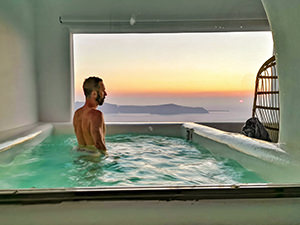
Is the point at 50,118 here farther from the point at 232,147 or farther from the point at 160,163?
the point at 232,147

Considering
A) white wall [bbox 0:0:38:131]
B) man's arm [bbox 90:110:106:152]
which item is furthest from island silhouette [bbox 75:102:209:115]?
man's arm [bbox 90:110:106:152]

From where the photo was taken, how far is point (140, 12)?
4016 mm

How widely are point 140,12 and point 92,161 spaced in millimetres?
2759

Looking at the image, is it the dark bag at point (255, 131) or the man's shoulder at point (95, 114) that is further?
the dark bag at point (255, 131)

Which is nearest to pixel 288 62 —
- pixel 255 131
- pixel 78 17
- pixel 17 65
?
pixel 255 131

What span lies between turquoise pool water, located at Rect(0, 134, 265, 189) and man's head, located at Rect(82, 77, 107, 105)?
45cm

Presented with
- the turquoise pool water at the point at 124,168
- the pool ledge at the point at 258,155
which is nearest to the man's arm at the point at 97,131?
the turquoise pool water at the point at 124,168

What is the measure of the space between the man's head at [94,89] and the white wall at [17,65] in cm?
130

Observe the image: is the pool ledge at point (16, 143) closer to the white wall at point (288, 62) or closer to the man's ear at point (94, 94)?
the man's ear at point (94, 94)

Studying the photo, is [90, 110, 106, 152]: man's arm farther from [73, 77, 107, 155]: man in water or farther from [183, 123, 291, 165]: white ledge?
[183, 123, 291, 165]: white ledge

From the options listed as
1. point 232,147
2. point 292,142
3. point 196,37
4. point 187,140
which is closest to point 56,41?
point 196,37

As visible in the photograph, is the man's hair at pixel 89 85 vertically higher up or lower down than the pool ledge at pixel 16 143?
higher up

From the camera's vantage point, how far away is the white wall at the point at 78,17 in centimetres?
399

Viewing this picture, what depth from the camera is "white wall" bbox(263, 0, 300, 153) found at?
4.46 feet
